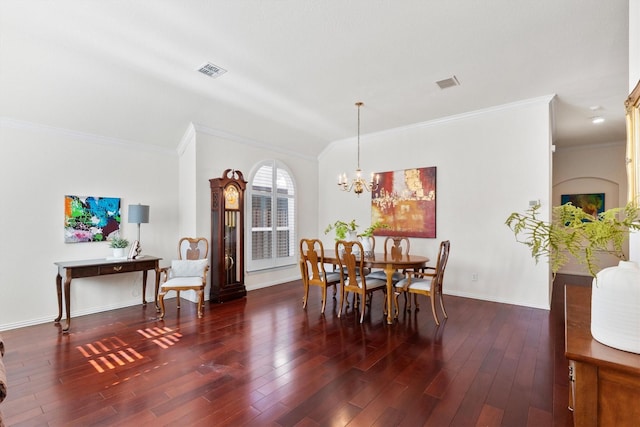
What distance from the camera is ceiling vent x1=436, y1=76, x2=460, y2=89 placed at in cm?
391

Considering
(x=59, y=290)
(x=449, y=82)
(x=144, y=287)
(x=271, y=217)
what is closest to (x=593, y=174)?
(x=449, y=82)

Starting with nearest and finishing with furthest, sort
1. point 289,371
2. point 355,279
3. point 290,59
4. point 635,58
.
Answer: point 635,58 → point 289,371 → point 290,59 → point 355,279

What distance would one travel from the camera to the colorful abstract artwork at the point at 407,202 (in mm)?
5531

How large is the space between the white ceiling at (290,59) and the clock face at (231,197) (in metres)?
1.05

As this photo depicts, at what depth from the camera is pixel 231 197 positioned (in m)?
5.08

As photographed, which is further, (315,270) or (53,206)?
(315,270)

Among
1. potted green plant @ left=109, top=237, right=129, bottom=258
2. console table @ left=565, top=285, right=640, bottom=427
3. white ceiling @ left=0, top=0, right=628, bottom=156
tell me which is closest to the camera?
console table @ left=565, top=285, right=640, bottom=427

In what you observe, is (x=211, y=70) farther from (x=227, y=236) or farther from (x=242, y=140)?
(x=227, y=236)

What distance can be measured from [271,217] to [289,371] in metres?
3.70

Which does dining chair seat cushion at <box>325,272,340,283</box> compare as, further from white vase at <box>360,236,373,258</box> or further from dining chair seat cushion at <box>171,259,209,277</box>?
dining chair seat cushion at <box>171,259,209,277</box>

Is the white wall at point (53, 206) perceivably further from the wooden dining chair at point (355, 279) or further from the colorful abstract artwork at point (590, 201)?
the colorful abstract artwork at point (590, 201)

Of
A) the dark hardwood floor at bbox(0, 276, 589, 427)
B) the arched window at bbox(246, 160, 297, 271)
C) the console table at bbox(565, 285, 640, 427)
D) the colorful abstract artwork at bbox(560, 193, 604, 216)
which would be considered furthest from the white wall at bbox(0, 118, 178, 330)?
the colorful abstract artwork at bbox(560, 193, 604, 216)

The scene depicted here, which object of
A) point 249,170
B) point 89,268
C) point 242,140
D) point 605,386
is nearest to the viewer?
point 605,386

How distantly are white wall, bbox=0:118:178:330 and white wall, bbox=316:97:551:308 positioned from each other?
12.8ft
